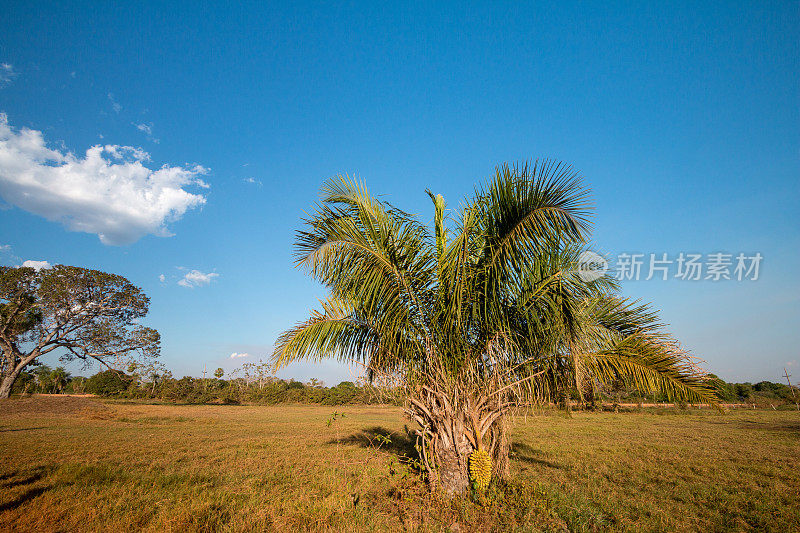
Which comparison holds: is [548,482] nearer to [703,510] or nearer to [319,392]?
[703,510]

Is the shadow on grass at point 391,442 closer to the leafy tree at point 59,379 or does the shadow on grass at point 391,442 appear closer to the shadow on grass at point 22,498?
the shadow on grass at point 22,498

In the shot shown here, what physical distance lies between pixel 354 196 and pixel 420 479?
5.11 m

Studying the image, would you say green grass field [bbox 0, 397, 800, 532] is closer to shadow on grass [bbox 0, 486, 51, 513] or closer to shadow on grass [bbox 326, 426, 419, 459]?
shadow on grass [bbox 0, 486, 51, 513]

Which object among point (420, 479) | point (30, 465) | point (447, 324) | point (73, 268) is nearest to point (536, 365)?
point (447, 324)

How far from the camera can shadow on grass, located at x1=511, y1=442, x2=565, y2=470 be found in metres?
10.5

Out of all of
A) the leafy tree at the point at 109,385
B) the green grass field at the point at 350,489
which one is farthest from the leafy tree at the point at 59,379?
the green grass field at the point at 350,489

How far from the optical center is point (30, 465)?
8227 millimetres

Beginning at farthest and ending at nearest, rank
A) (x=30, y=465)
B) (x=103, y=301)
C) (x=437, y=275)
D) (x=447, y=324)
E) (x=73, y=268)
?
(x=103, y=301)
(x=73, y=268)
(x=30, y=465)
(x=437, y=275)
(x=447, y=324)

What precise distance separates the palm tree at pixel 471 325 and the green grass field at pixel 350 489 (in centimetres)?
94

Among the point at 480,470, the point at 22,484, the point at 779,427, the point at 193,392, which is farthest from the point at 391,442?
the point at 193,392

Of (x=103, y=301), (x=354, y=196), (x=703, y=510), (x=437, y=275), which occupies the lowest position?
(x=703, y=510)

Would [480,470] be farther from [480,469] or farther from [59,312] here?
[59,312]

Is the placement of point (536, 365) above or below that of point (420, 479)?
above

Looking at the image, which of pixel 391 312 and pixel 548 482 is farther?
pixel 548 482
